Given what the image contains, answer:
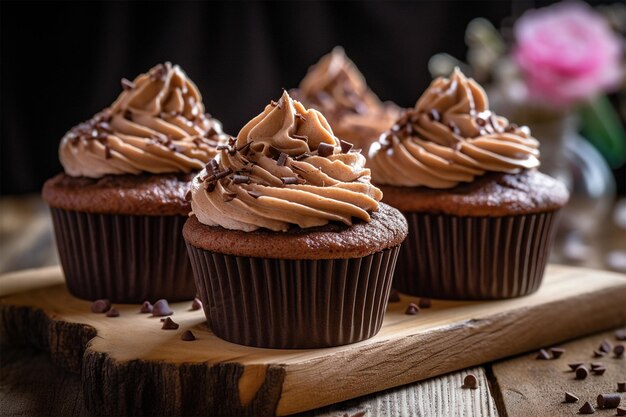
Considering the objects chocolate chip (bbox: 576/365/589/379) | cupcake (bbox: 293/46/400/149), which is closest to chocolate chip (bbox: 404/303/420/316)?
chocolate chip (bbox: 576/365/589/379)

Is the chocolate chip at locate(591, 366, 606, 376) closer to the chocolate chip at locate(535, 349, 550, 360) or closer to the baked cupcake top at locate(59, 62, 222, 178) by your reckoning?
the chocolate chip at locate(535, 349, 550, 360)

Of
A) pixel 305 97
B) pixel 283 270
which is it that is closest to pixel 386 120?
pixel 305 97

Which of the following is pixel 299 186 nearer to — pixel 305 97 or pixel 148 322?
pixel 148 322

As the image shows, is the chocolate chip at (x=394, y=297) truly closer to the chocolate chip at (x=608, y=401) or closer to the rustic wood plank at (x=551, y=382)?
the rustic wood plank at (x=551, y=382)

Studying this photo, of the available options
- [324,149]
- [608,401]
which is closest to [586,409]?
[608,401]

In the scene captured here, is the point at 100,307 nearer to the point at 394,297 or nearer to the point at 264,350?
the point at 264,350

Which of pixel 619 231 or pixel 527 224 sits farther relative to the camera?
A: pixel 619 231
